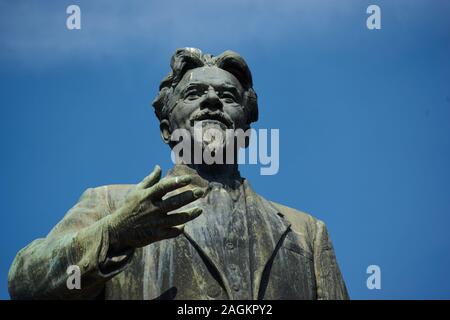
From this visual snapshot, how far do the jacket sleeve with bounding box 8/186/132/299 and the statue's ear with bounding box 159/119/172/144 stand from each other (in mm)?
1880

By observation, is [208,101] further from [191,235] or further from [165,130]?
[191,235]

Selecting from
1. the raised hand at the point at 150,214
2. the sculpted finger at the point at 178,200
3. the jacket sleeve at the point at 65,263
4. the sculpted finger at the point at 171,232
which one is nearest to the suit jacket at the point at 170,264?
the jacket sleeve at the point at 65,263

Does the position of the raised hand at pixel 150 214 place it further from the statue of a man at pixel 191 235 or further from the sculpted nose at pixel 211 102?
the sculpted nose at pixel 211 102

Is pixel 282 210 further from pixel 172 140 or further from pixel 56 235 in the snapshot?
pixel 56 235

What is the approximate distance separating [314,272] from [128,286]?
2.40 m

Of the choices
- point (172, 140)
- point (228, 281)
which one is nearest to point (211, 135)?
point (172, 140)

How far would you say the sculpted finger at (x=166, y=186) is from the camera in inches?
694

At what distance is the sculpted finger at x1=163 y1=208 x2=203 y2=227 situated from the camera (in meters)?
17.8

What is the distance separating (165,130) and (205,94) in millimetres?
823

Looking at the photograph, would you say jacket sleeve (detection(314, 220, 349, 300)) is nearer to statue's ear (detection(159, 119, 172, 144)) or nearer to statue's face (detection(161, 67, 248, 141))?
statue's face (detection(161, 67, 248, 141))

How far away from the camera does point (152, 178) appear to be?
1797 centimetres

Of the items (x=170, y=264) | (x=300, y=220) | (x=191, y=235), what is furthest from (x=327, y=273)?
(x=170, y=264)

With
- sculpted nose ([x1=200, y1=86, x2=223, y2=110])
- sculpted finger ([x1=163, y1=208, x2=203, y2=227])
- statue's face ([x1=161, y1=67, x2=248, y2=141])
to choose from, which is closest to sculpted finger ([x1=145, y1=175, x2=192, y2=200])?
sculpted finger ([x1=163, y1=208, x2=203, y2=227])

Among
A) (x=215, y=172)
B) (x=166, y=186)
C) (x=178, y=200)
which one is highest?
(x=215, y=172)
